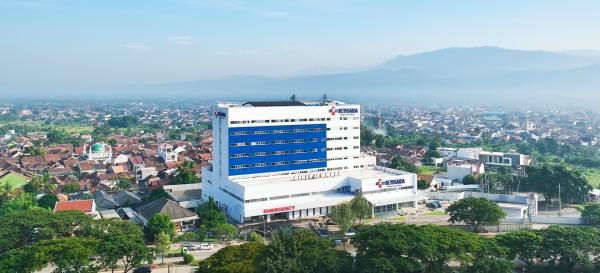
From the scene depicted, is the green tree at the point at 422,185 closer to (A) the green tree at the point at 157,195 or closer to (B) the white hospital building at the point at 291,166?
(B) the white hospital building at the point at 291,166

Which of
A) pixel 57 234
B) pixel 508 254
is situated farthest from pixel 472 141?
pixel 57 234

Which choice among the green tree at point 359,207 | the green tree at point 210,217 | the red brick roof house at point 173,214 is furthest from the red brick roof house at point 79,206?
the green tree at point 359,207

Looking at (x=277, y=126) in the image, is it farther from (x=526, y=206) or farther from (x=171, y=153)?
(x=171, y=153)

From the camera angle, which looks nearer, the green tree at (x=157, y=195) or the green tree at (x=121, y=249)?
the green tree at (x=121, y=249)

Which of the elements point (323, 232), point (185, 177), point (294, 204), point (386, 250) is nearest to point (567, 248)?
point (386, 250)

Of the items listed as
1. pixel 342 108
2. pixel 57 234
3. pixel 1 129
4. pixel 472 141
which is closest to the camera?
pixel 57 234
